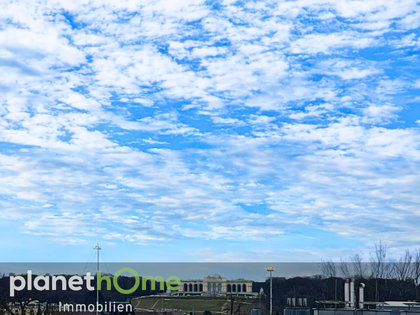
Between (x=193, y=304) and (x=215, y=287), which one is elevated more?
(x=215, y=287)

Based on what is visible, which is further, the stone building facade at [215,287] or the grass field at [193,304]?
the stone building facade at [215,287]

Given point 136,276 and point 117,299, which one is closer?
point 117,299

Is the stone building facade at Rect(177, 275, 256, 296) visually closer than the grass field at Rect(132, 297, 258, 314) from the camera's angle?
No

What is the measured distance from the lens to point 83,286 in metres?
116

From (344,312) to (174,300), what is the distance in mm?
71228

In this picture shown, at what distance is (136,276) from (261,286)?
2305cm

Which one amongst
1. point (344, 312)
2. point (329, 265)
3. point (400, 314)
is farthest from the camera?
point (329, 265)

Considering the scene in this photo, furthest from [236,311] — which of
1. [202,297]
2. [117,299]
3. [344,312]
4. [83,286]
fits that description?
[344,312]

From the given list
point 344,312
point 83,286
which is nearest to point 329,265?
point 83,286

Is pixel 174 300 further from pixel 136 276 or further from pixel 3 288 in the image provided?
pixel 3 288

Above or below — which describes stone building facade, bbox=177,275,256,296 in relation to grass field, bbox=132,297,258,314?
above

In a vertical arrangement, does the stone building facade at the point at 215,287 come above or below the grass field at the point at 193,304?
above

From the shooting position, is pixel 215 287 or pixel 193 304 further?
pixel 215 287

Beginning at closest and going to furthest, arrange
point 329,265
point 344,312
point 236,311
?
point 344,312 → point 236,311 → point 329,265
